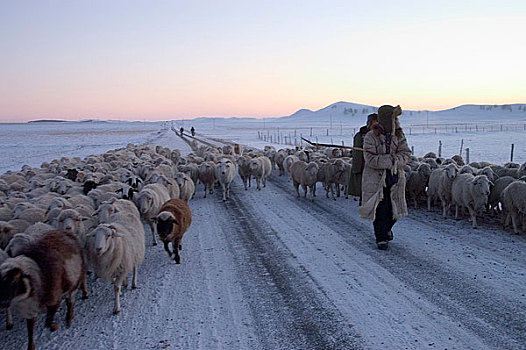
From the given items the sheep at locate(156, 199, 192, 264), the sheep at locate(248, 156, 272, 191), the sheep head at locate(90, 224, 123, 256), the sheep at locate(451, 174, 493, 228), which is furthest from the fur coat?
the sheep at locate(248, 156, 272, 191)

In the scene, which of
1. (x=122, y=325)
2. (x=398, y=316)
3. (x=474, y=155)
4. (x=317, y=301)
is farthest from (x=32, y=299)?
(x=474, y=155)

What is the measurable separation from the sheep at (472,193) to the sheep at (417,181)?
5.12ft

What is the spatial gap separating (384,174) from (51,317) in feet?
20.0

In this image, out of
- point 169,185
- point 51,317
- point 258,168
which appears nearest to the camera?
point 51,317

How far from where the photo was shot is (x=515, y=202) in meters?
9.10

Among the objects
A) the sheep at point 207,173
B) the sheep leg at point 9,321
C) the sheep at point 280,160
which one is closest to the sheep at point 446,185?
the sheep at point 207,173

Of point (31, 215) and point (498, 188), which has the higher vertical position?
point (31, 215)

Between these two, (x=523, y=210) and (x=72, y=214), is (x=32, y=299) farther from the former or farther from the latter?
(x=523, y=210)

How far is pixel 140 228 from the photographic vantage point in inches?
286

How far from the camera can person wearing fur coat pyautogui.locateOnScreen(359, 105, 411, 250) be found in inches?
328

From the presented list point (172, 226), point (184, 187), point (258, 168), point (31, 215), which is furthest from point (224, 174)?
point (31, 215)

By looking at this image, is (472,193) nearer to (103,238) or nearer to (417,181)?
(417,181)

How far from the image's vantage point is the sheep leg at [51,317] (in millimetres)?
5219

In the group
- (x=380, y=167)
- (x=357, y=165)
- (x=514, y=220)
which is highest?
(x=380, y=167)
